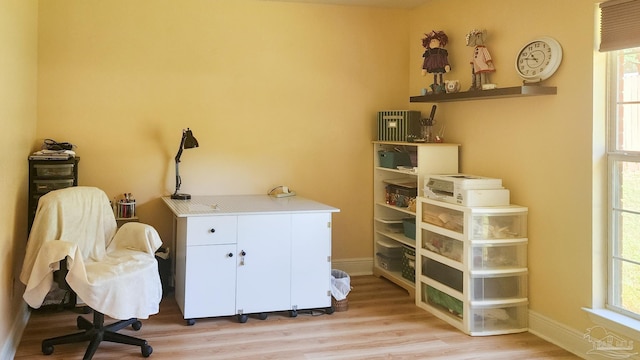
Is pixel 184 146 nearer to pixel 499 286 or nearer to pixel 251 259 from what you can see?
pixel 251 259

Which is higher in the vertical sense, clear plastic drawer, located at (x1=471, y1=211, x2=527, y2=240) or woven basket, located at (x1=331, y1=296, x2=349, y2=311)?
clear plastic drawer, located at (x1=471, y1=211, x2=527, y2=240)

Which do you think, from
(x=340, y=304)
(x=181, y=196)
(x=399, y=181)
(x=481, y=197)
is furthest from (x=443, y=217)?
(x=181, y=196)

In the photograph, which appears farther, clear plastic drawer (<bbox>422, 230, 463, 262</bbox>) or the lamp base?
the lamp base

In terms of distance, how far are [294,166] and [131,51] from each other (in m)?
1.61

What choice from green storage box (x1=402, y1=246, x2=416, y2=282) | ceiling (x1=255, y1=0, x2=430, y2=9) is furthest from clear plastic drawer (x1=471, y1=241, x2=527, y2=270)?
ceiling (x1=255, y1=0, x2=430, y2=9)

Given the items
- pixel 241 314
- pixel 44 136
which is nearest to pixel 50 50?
pixel 44 136

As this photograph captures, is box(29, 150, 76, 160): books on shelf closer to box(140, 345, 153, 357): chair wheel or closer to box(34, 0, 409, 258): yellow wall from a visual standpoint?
box(34, 0, 409, 258): yellow wall

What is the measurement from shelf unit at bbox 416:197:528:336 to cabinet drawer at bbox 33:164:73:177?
256 cm

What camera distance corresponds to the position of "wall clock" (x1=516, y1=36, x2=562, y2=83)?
131 inches

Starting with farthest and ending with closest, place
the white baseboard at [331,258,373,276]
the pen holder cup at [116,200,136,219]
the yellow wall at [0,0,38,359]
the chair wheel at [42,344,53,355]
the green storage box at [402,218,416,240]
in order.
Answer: the white baseboard at [331,258,373,276] < the green storage box at [402,218,416,240] < the pen holder cup at [116,200,136,219] < the chair wheel at [42,344,53,355] < the yellow wall at [0,0,38,359]

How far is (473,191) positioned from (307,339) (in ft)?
4.60

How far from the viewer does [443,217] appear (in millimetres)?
3844

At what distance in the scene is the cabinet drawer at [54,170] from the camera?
12.3ft

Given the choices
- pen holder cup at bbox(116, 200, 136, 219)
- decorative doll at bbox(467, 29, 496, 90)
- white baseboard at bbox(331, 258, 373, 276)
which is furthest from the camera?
white baseboard at bbox(331, 258, 373, 276)
